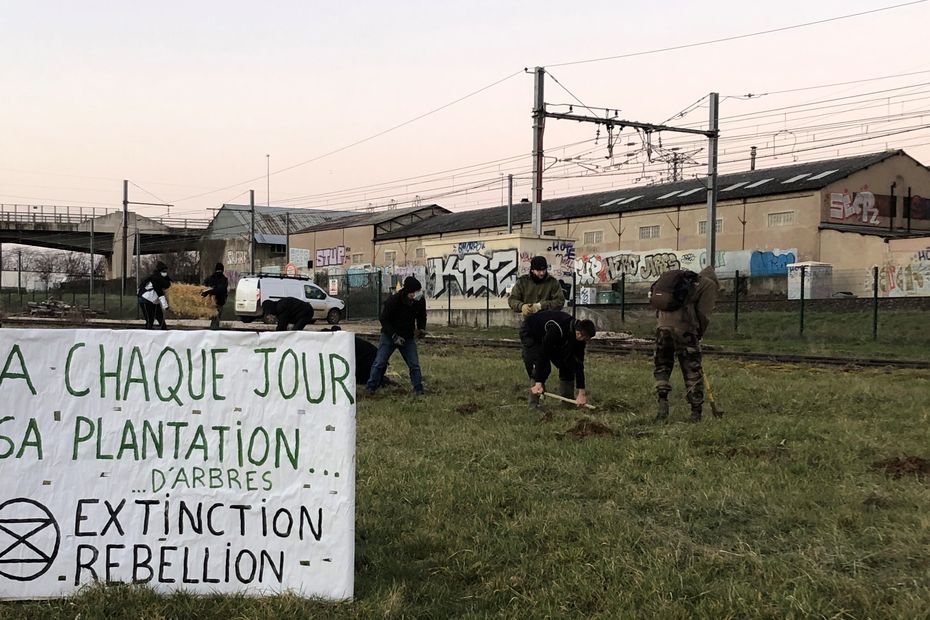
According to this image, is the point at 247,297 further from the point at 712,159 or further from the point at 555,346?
the point at 555,346

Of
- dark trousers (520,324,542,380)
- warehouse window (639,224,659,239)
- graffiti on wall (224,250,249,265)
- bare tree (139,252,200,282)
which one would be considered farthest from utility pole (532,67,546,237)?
bare tree (139,252,200,282)

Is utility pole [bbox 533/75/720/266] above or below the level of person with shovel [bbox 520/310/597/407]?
above

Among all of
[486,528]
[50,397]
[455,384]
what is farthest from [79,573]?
[455,384]

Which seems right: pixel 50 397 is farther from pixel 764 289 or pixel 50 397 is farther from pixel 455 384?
pixel 764 289

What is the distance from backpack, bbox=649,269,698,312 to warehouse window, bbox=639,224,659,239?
41.6 meters

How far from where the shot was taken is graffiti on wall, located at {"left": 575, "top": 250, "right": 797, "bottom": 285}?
139 feet

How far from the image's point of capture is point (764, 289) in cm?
3762

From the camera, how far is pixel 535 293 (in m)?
9.76

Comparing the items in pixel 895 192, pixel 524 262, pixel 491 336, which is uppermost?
pixel 895 192

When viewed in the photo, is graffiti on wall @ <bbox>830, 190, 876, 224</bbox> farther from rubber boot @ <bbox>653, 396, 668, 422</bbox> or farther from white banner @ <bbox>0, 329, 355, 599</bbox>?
white banner @ <bbox>0, 329, 355, 599</bbox>

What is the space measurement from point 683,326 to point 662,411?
89 cm

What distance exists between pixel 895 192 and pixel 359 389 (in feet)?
149

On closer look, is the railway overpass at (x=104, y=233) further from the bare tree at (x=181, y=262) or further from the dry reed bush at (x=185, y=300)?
the dry reed bush at (x=185, y=300)

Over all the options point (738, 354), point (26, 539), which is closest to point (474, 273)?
point (738, 354)
